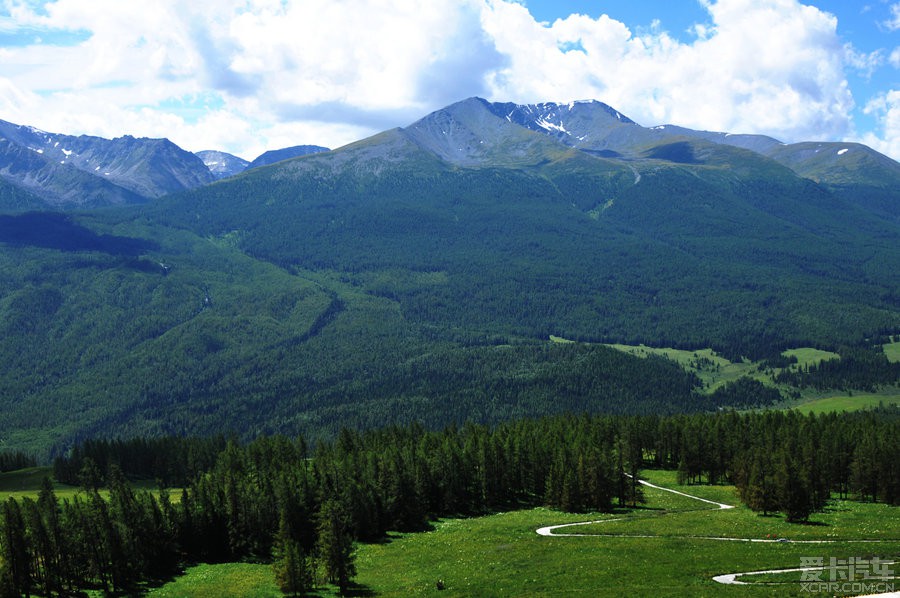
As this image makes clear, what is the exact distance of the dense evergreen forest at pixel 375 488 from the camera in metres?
81.1

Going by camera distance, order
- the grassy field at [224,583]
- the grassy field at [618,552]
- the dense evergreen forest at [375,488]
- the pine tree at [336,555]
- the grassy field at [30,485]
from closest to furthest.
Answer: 1. the grassy field at [618,552]
2. the pine tree at [336,555]
3. the grassy field at [224,583]
4. the dense evergreen forest at [375,488]
5. the grassy field at [30,485]

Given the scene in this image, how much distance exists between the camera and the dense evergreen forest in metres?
81.1

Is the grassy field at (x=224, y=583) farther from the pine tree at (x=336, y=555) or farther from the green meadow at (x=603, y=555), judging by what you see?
the pine tree at (x=336, y=555)

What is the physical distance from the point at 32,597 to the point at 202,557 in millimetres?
22928

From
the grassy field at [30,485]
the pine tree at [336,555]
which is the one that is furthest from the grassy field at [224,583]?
the grassy field at [30,485]

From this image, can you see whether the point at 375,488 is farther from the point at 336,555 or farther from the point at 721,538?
the point at 721,538

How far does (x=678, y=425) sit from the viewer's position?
502ft

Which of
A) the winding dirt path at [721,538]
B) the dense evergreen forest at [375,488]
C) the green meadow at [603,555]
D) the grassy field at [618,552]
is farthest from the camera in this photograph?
the dense evergreen forest at [375,488]

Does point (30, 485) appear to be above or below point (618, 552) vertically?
below

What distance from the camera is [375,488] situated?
104875 mm

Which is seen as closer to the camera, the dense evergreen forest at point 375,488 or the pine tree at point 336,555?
the pine tree at point 336,555

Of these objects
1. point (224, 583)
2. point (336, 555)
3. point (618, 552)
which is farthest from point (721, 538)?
point (224, 583)

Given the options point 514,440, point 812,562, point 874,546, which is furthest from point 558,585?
point 514,440

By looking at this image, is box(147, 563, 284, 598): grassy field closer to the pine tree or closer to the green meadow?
the green meadow
